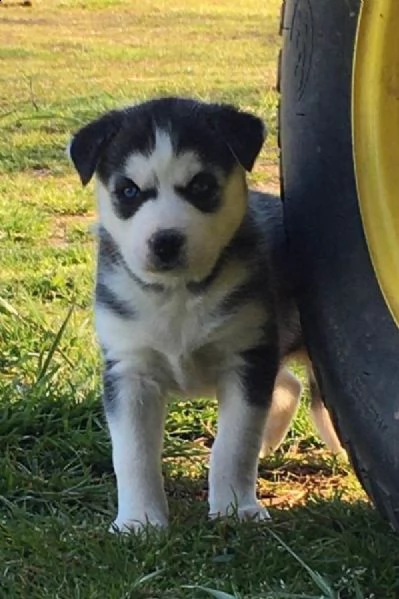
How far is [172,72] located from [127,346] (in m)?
6.95

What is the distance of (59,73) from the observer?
1052 centimetres

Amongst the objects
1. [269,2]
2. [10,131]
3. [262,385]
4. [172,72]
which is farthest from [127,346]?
[269,2]

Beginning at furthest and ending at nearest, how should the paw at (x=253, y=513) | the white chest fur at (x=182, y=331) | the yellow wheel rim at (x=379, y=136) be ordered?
the white chest fur at (x=182, y=331), the paw at (x=253, y=513), the yellow wheel rim at (x=379, y=136)

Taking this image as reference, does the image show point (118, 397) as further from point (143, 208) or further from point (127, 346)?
point (143, 208)

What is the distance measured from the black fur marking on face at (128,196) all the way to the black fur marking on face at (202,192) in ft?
0.28

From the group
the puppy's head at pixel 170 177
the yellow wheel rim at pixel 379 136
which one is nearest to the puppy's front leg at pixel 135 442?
the puppy's head at pixel 170 177

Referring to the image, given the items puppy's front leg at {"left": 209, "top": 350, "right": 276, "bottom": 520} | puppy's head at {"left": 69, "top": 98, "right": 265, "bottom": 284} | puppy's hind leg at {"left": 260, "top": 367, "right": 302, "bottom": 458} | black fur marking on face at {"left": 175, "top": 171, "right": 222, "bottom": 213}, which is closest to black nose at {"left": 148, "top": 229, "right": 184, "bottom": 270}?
puppy's head at {"left": 69, "top": 98, "right": 265, "bottom": 284}

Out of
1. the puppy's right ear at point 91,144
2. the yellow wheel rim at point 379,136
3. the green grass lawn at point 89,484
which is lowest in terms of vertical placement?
the green grass lawn at point 89,484

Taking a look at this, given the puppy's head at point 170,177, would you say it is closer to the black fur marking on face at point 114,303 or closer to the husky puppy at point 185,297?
the husky puppy at point 185,297

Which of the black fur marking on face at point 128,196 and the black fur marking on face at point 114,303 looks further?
the black fur marking on face at point 114,303

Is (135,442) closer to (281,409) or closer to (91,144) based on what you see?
(281,409)

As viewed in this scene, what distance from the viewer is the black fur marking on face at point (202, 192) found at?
334 centimetres

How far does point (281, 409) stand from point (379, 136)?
1.24 meters

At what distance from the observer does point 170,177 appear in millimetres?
3328
